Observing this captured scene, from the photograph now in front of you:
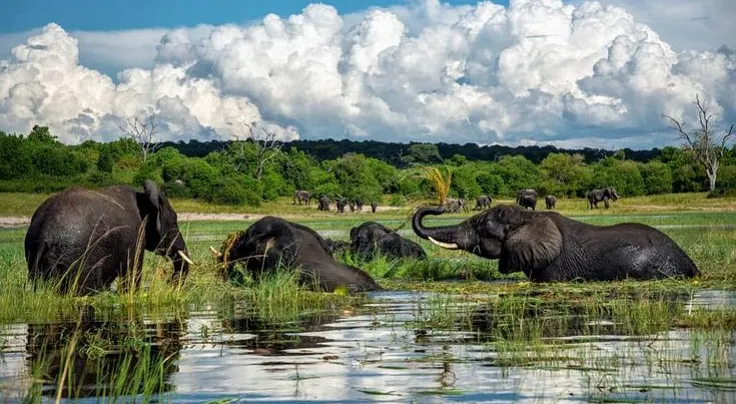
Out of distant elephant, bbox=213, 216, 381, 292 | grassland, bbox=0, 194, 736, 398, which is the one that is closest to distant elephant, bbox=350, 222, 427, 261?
grassland, bbox=0, 194, 736, 398

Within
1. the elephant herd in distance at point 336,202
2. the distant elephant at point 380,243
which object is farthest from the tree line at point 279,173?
the distant elephant at point 380,243

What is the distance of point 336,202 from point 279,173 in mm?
22625

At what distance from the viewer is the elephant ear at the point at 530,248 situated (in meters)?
16.0

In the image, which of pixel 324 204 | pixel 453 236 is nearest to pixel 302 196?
pixel 324 204

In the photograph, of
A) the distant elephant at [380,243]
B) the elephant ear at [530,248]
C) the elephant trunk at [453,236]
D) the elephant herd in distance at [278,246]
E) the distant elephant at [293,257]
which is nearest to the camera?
the elephant herd in distance at [278,246]

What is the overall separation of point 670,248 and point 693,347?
24.8 ft

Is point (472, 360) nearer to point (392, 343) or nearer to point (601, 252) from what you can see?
point (392, 343)

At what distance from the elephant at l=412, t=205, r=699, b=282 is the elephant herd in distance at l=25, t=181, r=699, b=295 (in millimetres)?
14

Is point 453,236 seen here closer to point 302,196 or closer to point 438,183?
point 438,183

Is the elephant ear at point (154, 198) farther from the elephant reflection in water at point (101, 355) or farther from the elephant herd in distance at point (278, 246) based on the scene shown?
the elephant reflection in water at point (101, 355)

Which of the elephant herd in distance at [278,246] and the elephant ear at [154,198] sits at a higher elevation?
the elephant ear at [154,198]

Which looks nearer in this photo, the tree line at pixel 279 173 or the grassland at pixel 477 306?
the grassland at pixel 477 306

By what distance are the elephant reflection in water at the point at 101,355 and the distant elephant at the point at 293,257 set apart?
2930 millimetres

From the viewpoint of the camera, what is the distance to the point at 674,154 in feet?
386
